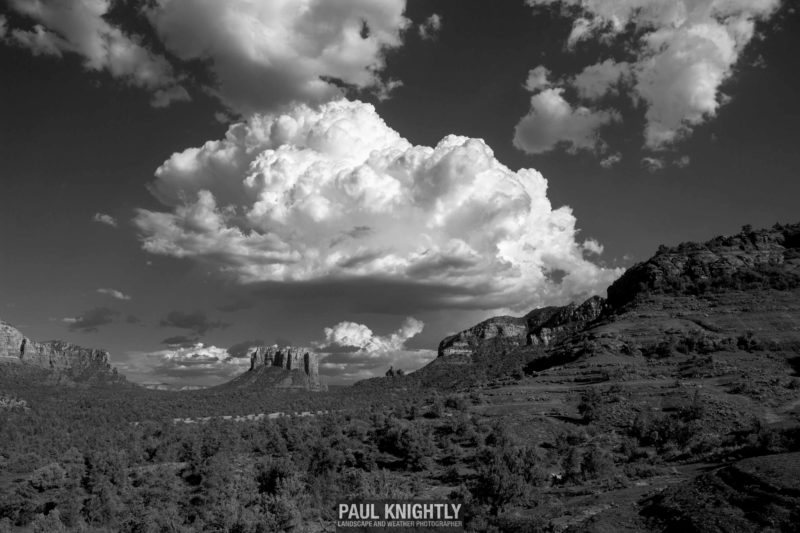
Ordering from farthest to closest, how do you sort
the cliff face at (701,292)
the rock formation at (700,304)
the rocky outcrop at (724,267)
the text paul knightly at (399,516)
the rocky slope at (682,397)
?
the rocky outcrop at (724,267), the cliff face at (701,292), the rock formation at (700,304), the text paul knightly at (399,516), the rocky slope at (682,397)

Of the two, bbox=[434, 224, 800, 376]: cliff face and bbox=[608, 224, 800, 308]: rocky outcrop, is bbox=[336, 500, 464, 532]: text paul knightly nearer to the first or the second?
bbox=[434, 224, 800, 376]: cliff face

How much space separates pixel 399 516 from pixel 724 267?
5397 inches

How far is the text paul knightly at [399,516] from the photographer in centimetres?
2255

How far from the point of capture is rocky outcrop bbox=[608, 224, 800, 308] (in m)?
123

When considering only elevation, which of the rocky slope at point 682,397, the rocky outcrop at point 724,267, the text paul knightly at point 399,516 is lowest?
the text paul knightly at point 399,516

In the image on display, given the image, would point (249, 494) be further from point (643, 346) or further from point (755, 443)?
point (643, 346)

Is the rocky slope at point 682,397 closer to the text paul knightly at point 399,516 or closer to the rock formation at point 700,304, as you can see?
the rock formation at point 700,304

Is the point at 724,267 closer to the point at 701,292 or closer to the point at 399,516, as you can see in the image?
the point at 701,292

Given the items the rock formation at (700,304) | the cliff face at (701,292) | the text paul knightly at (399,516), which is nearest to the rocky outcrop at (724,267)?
the cliff face at (701,292)

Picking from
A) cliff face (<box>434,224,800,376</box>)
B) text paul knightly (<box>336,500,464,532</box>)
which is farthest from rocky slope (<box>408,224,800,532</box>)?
text paul knightly (<box>336,500,464,532</box>)

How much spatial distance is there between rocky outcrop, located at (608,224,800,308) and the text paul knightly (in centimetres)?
12275

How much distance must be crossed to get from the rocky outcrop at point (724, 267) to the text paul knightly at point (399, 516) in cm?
12275

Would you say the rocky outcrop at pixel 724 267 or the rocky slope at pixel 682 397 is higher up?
the rocky outcrop at pixel 724 267

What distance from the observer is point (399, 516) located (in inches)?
979
